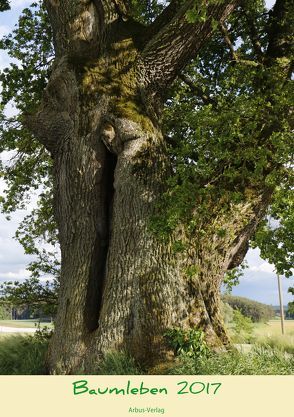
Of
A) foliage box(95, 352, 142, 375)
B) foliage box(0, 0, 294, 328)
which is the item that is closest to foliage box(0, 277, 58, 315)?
foliage box(0, 0, 294, 328)

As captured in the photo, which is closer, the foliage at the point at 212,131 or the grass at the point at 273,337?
the foliage at the point at 212,131

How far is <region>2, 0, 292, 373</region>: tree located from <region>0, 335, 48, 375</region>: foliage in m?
0.56

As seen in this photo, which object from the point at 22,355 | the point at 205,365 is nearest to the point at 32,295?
the point at 22,355

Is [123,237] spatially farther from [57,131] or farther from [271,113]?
[271,113]

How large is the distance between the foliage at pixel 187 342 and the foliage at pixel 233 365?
5.3 inches

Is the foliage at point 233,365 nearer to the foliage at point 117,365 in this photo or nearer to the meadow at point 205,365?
the meadow at point 205,365

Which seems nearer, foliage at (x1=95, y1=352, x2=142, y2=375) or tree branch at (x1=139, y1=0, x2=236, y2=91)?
foliage at (x1=95, y1=352, x2=142, y2=375)

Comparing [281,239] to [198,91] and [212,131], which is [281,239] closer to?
[212,131]

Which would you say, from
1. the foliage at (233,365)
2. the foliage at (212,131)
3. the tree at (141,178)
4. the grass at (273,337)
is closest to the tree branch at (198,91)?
the foliage at (212,131)

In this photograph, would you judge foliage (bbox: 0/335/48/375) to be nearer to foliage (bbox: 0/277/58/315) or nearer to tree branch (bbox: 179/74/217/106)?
foliage (bbox: 0/277/58/315)

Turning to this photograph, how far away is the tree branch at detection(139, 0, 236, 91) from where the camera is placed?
9336 mm

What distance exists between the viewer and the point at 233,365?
7.33 meters

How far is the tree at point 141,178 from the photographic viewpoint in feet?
26.5
